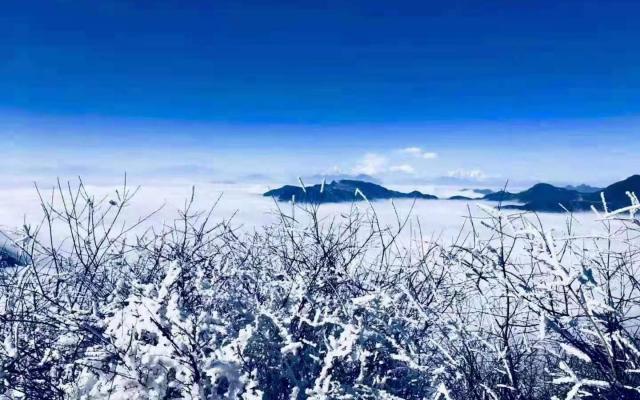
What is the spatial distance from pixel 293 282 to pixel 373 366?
1255mm

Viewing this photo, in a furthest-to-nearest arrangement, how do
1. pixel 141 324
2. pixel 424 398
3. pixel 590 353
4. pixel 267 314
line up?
pixel 424 398, pixel 267 314, pixel 141 324, pixel 590 353

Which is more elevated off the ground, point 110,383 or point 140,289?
point 140,289

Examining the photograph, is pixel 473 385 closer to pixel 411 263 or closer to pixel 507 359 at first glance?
pixel 507 359

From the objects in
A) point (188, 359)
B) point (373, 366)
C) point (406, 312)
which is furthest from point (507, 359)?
point (188, 359)

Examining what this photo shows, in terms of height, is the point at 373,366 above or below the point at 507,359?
below

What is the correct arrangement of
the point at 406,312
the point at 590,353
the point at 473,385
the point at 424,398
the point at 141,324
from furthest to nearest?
the point at 406,312, the point at 424,398, the point at 473,385, the point at 141,324, the point at 590,353

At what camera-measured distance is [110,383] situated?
4156 mm

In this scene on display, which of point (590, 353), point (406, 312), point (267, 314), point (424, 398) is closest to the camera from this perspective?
point (590, 353)

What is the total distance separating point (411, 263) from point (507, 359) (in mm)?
2451

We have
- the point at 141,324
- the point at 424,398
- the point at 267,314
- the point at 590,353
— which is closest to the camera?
the point at 590,353

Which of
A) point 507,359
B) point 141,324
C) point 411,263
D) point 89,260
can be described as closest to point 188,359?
point 141,324

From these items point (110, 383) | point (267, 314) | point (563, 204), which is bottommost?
point (110, 383)

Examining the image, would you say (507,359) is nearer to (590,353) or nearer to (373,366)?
(590,353)

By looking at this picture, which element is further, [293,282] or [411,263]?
[411,263]
